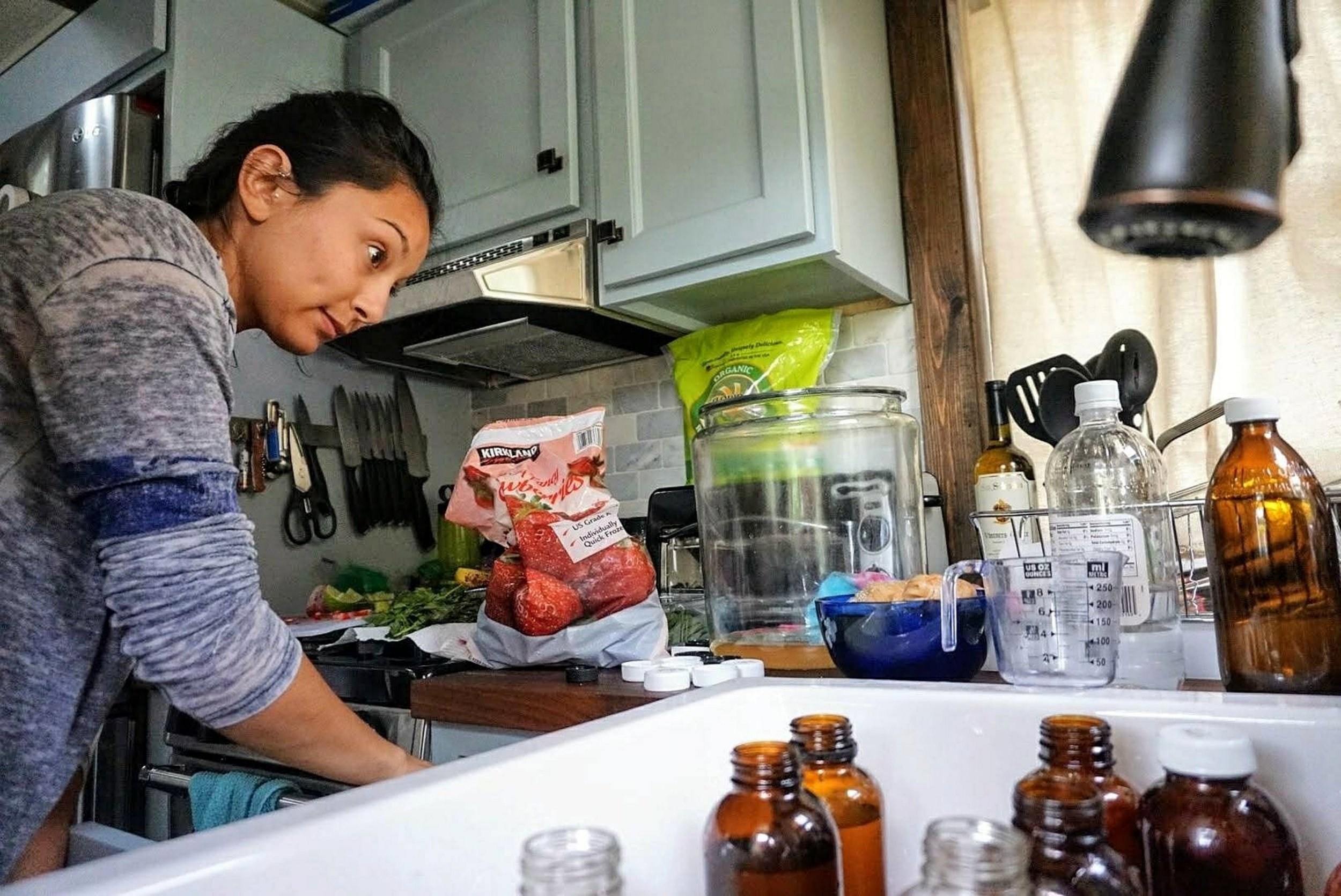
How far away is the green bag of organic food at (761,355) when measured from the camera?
163cm

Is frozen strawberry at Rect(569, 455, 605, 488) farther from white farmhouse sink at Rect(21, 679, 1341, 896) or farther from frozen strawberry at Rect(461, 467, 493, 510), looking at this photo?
white farmhouse sink at Rect(21, 679, 1341, 896)

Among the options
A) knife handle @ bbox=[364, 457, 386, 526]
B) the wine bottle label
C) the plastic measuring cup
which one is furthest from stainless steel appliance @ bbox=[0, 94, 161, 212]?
the plastic measuring cup

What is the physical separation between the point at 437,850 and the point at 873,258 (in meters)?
1.31

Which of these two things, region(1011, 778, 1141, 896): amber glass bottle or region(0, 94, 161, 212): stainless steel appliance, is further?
region(0, 94, 161, 212): stainless steel appliance

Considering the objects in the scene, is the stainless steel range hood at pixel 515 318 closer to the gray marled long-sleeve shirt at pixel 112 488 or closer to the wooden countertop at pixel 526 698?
the wooden countertop at pixel 526 698

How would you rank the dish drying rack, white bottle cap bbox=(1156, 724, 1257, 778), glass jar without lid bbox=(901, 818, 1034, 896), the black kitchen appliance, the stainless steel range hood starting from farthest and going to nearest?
1. the stainless steel range hood
2. the black kitchen appliance
3. the dish drying rack
4. white bottle cap bbox=(1156, 724, 1257, 778)
5. glass jar without lid bbox=(901, 818, 1034, 896)

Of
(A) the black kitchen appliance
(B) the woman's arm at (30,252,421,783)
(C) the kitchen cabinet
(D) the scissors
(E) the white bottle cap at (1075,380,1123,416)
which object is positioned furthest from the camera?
(D) the scissors

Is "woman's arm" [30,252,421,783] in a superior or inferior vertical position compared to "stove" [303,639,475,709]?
superior

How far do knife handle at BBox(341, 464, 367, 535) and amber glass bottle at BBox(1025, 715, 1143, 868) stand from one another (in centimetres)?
185

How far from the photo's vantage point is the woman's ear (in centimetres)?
87

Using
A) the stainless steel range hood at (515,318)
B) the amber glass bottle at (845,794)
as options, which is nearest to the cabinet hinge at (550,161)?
the stainless steel range hood at (515,318)

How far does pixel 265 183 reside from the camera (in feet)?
2.88

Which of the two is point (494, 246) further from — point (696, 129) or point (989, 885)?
point (989, 885)

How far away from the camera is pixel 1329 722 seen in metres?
0.41
